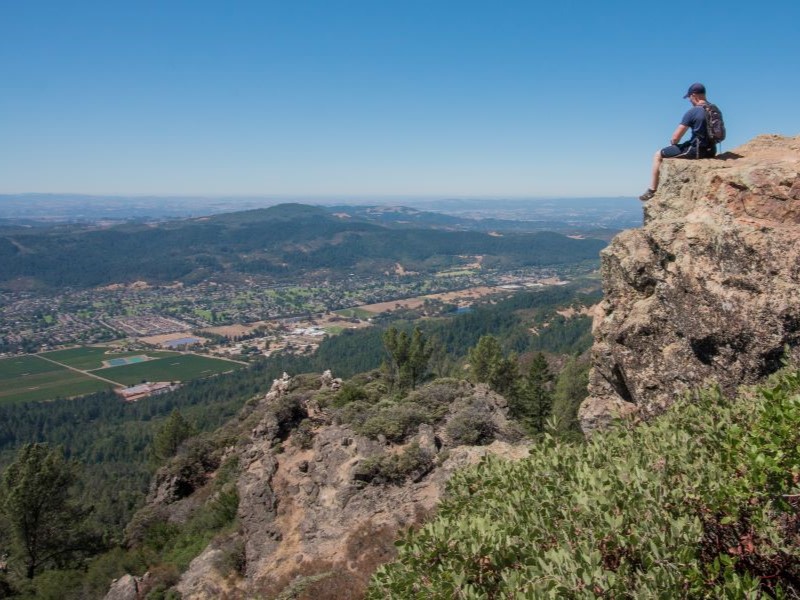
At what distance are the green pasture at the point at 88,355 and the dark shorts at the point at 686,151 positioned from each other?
161650mm

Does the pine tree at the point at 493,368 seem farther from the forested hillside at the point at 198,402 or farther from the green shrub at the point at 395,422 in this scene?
the forested hillside at the point at 198,402

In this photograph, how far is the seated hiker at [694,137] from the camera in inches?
387

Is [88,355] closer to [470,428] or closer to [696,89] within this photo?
[470,428]

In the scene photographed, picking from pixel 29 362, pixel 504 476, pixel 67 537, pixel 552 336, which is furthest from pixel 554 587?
pixel 29 362

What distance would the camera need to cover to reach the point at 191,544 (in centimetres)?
2270

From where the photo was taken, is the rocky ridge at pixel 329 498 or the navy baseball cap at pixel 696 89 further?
the rocky ridge at pixel 329 498

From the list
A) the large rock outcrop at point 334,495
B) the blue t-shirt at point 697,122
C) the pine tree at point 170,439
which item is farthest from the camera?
the pine tree at point 170,439

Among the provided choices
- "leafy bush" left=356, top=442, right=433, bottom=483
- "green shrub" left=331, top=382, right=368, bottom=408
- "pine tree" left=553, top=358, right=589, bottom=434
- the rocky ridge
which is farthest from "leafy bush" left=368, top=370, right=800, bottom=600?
"pine tree" left=553, top=358, right=589, bottom=434

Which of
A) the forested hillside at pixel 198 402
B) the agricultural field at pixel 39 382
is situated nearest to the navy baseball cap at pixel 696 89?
the forested hillside at pixel 198 402

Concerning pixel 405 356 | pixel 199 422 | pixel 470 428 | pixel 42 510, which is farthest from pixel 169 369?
pixel 470 428

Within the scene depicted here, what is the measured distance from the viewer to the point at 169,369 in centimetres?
13750

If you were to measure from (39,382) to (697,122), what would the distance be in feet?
532

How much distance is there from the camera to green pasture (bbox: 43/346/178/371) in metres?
147

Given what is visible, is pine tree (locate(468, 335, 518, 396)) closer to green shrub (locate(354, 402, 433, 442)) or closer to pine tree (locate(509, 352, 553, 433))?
pine tree (locate(509, 352, 553, 433))
